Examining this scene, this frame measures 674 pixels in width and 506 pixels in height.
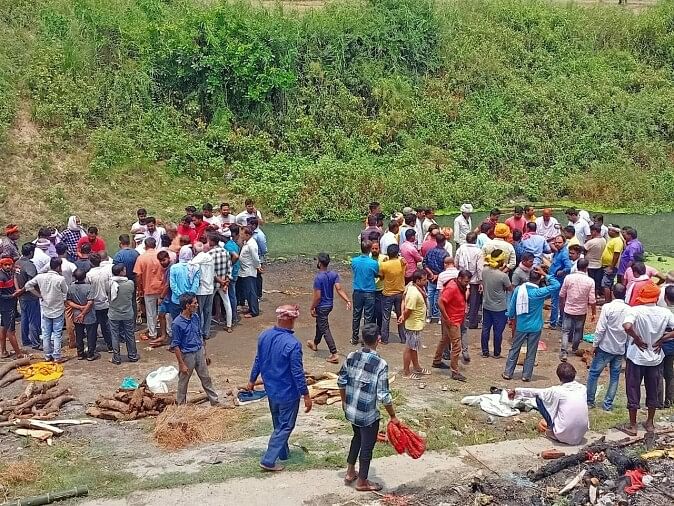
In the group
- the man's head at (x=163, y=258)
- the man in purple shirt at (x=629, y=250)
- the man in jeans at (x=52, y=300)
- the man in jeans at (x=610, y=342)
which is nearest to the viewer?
the man in jeans at (x=610, y=342)

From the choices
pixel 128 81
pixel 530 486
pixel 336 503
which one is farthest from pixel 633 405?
pixel 128 81

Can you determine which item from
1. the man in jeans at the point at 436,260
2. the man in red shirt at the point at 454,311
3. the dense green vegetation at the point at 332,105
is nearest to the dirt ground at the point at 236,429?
the man in red shirt at the point at 454,311

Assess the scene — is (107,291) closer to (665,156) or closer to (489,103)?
(489,103)

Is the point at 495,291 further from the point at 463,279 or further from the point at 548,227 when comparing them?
the point at 548,227

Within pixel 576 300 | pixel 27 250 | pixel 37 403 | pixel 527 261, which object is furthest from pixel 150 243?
pixel 576 300

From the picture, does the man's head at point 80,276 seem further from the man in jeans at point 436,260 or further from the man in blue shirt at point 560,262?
the man in blue shirt at point 560,262

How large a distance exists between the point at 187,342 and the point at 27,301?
4405 mm

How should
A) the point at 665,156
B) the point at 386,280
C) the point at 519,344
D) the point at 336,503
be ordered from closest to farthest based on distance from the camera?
the point at 336,503, the point at 519,344, the point at 386,280, the point at 665,156

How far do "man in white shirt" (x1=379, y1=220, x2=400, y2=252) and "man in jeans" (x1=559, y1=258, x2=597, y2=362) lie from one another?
294cm

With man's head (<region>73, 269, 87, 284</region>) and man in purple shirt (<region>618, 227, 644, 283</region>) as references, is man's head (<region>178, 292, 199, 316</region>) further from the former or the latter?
man in purple shirt (<region>618, 227, 644, 283</region>)

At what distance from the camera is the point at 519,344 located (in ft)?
37.3

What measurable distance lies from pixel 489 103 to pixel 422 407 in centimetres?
2100

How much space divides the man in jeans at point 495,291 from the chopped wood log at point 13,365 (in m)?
7.08

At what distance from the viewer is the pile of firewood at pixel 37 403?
995cm
